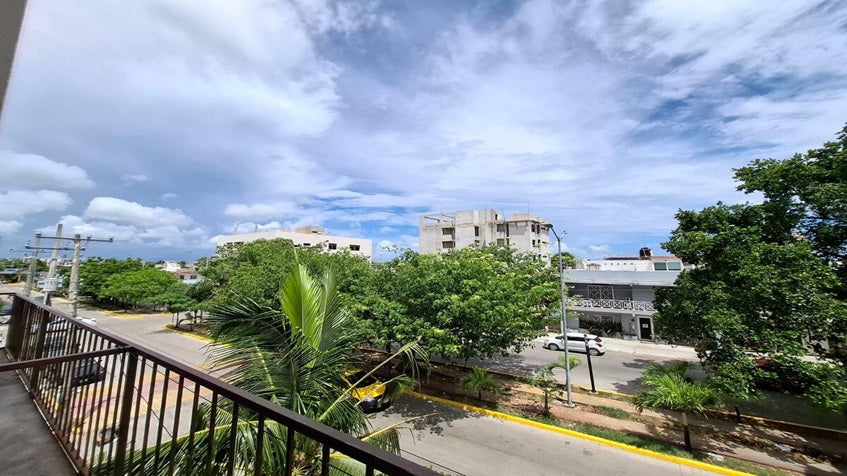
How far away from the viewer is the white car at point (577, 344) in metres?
20.1

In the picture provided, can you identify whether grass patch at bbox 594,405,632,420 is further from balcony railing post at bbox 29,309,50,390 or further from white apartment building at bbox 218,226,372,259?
white apartment building at bbox 218,226,372,259

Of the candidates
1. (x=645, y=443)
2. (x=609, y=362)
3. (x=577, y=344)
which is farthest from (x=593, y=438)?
(x=577, y=344)

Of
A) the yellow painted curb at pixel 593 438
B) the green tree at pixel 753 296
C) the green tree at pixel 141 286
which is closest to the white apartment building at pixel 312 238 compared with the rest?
the green tree at pixel 141 286

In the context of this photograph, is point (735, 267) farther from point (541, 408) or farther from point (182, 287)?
point (182, 287)

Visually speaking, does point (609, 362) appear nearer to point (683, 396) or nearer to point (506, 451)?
point (683, 396)

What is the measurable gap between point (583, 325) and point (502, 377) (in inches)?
545

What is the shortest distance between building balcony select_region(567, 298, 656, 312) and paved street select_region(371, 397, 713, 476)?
561 inches

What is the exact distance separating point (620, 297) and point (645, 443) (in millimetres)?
16885

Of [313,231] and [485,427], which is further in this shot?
[313,231]

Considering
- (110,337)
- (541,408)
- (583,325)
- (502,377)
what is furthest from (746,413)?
(110,337)

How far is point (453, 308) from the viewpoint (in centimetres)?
945

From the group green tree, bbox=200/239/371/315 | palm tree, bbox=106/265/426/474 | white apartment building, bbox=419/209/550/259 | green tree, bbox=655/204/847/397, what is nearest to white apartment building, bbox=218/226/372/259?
white apartment building, bbox=419/209/550/259

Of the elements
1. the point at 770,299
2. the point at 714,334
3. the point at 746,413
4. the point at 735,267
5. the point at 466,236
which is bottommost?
the point at 746,413

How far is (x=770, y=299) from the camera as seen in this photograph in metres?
9.05
